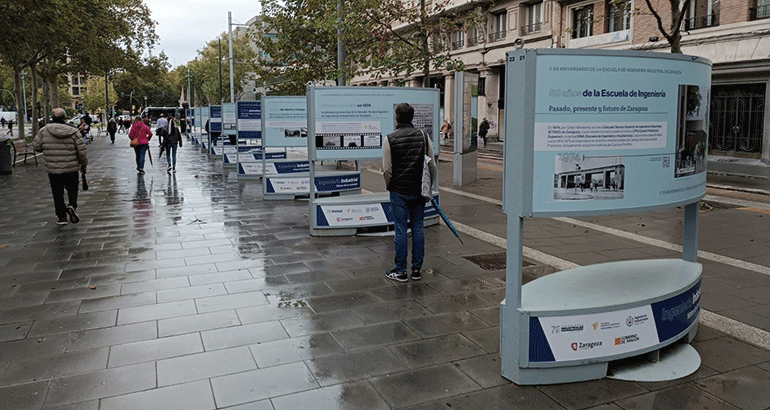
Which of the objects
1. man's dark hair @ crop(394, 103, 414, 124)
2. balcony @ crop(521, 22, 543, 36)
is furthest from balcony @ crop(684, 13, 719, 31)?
man's dark hair @ crop(394, 103, 414, 124)

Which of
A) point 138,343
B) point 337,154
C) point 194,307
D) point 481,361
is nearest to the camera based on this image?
point 481,361

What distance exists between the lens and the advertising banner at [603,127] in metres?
3.83

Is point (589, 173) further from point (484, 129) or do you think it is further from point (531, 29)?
point (531, 29)

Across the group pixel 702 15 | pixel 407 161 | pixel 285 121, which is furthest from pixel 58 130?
pixel 702 15

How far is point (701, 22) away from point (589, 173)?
947 inches

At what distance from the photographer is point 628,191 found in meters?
4.05

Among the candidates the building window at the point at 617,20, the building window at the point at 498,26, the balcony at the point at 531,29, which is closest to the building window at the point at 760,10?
the building window at the point at 617,20

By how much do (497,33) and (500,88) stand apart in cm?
344

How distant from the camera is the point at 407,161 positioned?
639 cm

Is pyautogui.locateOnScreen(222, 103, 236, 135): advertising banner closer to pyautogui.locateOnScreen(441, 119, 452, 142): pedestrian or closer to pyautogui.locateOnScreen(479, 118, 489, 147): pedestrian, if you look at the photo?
pyautogui.locateOnScreen(479, 118, 489, 147): pedestrian

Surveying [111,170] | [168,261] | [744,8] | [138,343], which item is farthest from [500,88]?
[138,343]

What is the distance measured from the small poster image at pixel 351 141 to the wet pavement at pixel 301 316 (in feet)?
4.67

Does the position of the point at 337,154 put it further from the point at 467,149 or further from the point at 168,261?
the point at 467,149

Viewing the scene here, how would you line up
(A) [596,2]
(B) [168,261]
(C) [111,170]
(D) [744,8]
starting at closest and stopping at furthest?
(B) [168,261]
(C) [111,170]
(D) [744,8]
(A) [596,2]
